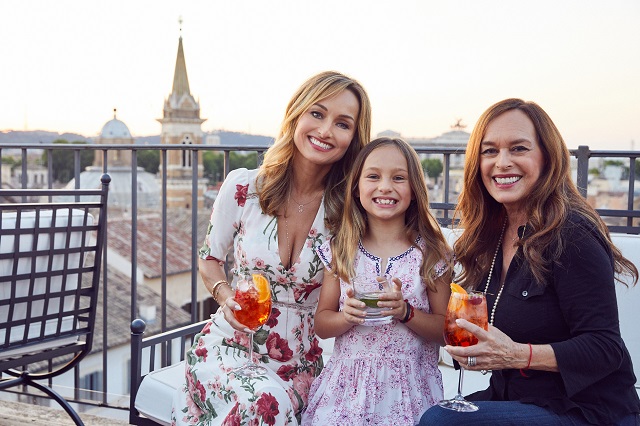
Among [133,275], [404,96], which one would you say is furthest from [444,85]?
[133,275]

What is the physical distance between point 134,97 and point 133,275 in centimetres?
6042

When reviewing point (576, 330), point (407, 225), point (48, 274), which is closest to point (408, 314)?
point (407, 225)

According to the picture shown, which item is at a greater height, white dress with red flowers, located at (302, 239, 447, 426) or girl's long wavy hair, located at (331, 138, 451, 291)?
girl's long wavy hair, located at (331, 138, 451, 291)

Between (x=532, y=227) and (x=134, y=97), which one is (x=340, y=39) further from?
(x=532, y=227)

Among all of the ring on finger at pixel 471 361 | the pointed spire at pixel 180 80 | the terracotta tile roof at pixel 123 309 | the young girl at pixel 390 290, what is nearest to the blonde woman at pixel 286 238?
the young girl at pixel 390 290

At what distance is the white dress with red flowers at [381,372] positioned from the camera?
1.91 meters

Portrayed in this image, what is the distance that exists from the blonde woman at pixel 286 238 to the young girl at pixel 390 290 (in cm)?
11

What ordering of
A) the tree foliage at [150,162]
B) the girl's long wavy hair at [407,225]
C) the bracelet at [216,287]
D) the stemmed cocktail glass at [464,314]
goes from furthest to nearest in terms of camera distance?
1. the tree foliage at [150,162]
2. the bracelet at [216,287]
3. the girl's long wavy hair at [407,225]
4. the stemmed cocktail glass at [464,314]

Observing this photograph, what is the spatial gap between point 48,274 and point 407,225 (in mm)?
1240

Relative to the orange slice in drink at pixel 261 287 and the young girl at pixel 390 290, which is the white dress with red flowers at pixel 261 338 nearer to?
the young girl at pixel 390 290

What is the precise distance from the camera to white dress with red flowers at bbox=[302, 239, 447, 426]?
191 centimetres

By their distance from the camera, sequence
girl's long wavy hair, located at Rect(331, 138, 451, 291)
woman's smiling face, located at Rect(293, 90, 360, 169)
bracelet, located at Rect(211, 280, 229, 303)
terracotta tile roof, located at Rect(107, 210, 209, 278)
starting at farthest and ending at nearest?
terracotta tile roof, located at Rect(107, 210, 209, 278)
bracelet, located at Rect(211, 280, 229, 303)
woman's smiling face, located at Rect(293, 90, 360, 169)
girl's long wavy hair, located at Rect(331, 138, 451, 291)

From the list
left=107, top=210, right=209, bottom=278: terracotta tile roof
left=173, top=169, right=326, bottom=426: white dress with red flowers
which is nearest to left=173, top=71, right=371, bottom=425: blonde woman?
left=173, top=169, right=326, bottom=426: white dress with red flowers

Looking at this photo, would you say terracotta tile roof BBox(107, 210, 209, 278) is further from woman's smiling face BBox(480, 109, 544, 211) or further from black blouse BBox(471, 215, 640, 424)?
black blouse BBox(471, 215, 640, 424)
